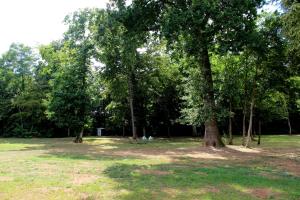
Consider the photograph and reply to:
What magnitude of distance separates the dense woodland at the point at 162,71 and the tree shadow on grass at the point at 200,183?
6.20m

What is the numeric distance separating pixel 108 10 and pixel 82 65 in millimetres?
11888

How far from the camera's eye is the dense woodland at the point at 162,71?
20.2 metres

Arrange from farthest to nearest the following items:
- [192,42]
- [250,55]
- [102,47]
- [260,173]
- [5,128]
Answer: [5,128]
[102,47]
[250,55]
[192,42]
[260,173]

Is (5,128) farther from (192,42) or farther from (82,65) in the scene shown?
(192,42)

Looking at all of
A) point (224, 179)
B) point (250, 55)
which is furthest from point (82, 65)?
point (224, 179)

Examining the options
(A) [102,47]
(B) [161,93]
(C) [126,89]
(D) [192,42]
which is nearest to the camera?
(D) [192,42]

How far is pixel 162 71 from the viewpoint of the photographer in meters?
41.6

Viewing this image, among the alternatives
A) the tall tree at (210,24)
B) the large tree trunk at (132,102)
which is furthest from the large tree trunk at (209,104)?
the large tree trunk at (132,102)

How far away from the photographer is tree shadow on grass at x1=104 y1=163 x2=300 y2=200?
29.4 ft

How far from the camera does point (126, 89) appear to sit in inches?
1507

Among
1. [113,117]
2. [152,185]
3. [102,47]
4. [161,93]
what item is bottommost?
[152,185]

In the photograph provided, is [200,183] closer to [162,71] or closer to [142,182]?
[142,182]

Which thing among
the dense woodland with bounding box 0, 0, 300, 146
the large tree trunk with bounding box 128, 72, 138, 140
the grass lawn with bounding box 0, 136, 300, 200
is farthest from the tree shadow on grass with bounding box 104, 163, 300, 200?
the large tree trunk with bounding box 128, 72, 138, 140

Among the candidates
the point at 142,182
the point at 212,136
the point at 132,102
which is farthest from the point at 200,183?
the point at 132,102
